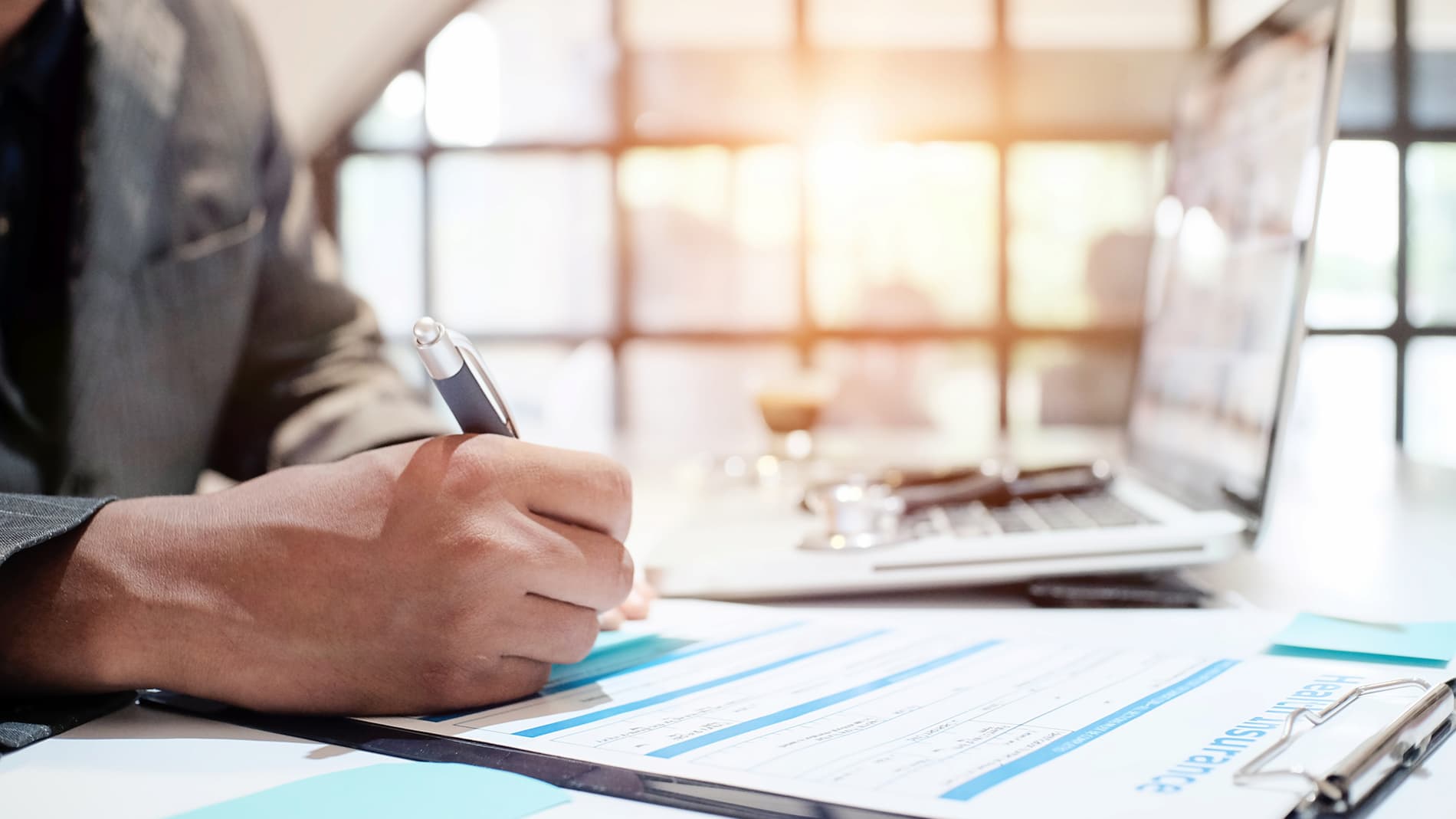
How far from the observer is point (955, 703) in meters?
0.37

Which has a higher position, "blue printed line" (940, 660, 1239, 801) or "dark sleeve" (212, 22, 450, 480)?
"dark sleeve" (212, 22, 450, 480)

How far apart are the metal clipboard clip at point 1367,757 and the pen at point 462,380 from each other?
29cm

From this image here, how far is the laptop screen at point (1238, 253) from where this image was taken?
635mm

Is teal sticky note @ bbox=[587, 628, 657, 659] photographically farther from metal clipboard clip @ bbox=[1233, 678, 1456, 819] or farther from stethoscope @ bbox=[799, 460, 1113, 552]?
metal clipboard clip @ bbox=[1233, 678, 1456, 819]

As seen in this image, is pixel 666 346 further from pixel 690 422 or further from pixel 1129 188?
pixel 1129 188

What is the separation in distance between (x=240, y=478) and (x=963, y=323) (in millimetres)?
2739

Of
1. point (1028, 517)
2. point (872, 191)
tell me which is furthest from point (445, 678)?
point (872, 191)

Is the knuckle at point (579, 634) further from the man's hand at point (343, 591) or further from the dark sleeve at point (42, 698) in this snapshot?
the dark sleeve at point (42, 698)

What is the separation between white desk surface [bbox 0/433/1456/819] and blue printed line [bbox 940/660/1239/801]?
7 cm

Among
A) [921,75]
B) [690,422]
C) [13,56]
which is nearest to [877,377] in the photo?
[690,422]

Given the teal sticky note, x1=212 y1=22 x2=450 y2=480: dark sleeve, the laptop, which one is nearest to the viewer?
the teal sticky note

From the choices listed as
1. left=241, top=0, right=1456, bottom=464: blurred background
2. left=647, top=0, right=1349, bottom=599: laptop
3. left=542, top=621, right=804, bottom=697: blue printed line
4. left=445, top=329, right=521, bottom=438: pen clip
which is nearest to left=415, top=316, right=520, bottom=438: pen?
left=445, top=329, right=521, bottom=438: pen clip

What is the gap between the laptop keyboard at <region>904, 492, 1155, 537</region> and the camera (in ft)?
2.11

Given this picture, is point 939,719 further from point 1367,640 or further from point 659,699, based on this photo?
point 1367,640
